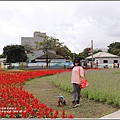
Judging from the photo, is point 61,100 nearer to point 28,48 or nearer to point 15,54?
point 15,54

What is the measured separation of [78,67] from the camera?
7656mm

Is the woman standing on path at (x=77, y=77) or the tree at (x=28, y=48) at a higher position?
the tree at (x=28, y=48)

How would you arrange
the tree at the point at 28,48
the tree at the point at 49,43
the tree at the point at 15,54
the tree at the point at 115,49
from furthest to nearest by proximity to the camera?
1. the tree at the point at 115,49
2. the tree at the point at 28,48
3. the tree at the point at 15,54
4. the tree at the point at 49,43

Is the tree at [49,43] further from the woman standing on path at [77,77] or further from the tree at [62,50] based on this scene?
the woman standing on path at [77,77]

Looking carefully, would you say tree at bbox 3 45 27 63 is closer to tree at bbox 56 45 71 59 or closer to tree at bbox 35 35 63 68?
tree at bbox 35 35 63 68

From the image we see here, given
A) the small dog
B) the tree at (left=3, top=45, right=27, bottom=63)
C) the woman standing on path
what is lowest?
the small dog

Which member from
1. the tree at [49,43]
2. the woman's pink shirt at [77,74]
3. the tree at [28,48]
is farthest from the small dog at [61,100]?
the tree at [28,48]

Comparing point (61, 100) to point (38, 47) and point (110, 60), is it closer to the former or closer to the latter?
point (38, 47)

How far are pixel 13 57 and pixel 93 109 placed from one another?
143 feet

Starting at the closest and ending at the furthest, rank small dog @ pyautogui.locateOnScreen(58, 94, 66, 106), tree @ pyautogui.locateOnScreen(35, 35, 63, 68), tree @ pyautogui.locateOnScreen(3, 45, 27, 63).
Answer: small dog @ pyautogui.locateOnScreen(58, 94, 66, 106) < tree @ pyautogui.locateOnScreen(35, 35, 63, 68) < tree @ pyautogui.locateOnScreen(3, 45, 27, 63)

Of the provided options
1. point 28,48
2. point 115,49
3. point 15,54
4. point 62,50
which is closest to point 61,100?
point 15,54

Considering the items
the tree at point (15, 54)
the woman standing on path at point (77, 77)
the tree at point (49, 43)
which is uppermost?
the tree at point (49, 43)

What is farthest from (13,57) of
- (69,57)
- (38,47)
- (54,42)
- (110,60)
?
(69,57)

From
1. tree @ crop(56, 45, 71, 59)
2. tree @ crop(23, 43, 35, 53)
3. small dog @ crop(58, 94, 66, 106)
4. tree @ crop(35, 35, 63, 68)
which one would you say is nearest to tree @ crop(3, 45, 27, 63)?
tree @ crop(35, 35, 63, 68)
